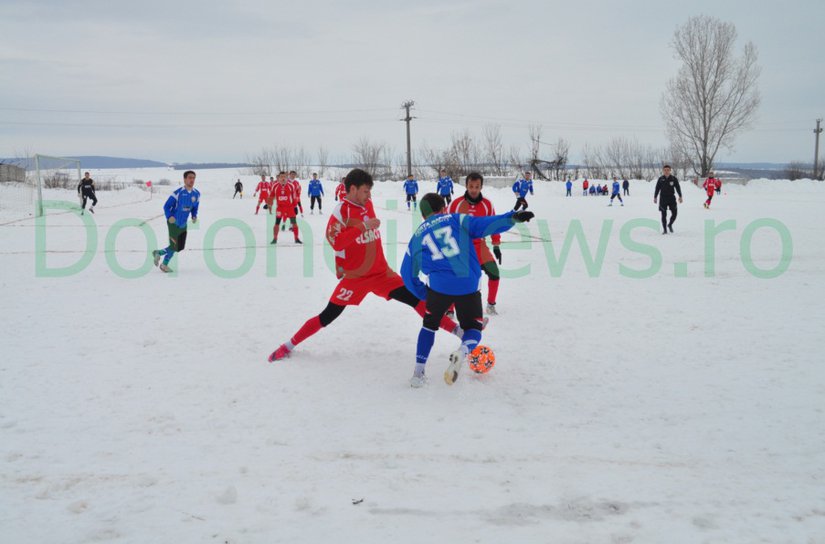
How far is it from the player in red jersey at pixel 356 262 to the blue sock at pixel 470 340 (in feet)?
1.18

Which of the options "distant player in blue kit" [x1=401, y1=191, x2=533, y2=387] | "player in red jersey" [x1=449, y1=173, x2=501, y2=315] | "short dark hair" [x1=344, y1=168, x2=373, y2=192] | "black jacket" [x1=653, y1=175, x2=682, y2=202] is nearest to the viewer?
"distant player in blue kit" [x1=401, y1=191, x2=533, y2=387]

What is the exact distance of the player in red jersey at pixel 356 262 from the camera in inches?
205

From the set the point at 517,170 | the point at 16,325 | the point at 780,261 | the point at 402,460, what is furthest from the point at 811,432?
the point at 517,170

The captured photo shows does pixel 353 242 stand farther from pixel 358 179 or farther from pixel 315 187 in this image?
pixel 315 187

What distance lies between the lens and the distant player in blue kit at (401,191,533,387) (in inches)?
181

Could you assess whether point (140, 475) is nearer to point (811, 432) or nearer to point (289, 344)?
point (289, 344)

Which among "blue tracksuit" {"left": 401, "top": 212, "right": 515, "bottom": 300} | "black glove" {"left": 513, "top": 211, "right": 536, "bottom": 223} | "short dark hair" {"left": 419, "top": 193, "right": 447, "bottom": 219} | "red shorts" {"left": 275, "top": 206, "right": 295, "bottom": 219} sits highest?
"red shorts" {"left": 275, "top": 206, "right": 295, "bottom": 219}

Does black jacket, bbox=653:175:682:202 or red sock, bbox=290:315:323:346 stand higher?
black jacket, bbox=653:175:682:202

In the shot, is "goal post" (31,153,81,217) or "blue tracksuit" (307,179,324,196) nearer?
"goal post" (31,153,81,217)

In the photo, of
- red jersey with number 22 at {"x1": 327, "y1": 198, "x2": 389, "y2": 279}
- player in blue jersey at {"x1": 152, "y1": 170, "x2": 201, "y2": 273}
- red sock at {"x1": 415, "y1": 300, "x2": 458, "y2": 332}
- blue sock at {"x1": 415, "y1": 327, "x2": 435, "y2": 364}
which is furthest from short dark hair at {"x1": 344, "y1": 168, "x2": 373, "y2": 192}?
player in blue jersey at {"x1": 152, "y1": 170, "x2": 201, "y2": 273}

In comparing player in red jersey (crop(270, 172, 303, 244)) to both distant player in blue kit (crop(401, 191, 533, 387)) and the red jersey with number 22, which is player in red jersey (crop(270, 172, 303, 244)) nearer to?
the red jersey with number 22

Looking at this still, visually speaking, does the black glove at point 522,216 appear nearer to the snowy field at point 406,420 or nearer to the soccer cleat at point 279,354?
the snowy field at point 406,420

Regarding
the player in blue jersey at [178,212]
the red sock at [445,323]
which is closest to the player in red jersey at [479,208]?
the red sock at [445,323]

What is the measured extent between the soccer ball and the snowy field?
0.40 feet
